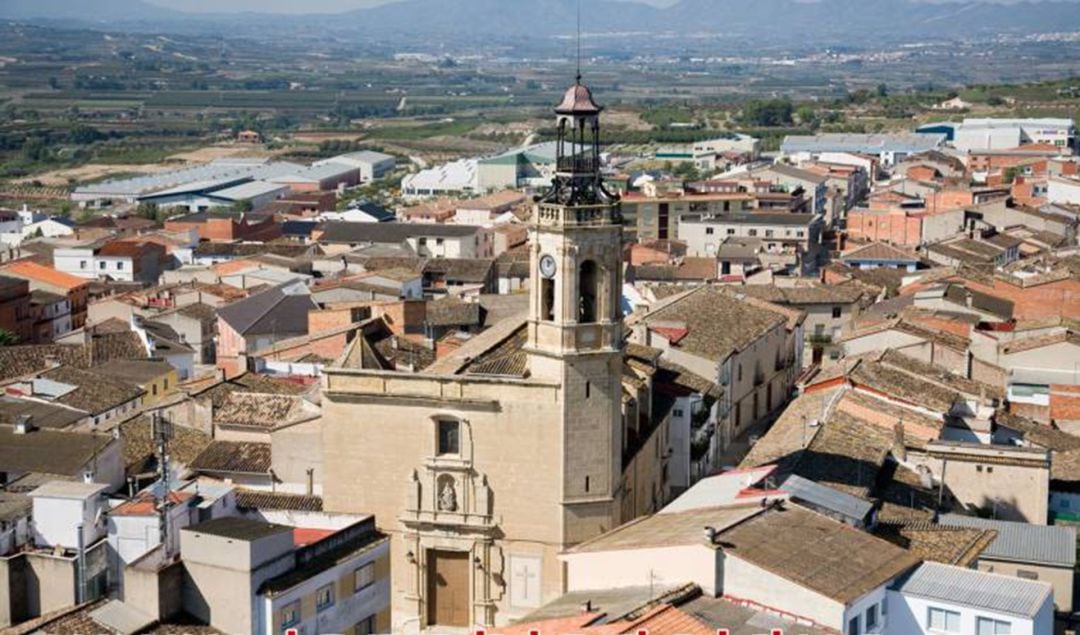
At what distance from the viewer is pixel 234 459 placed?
27969mm

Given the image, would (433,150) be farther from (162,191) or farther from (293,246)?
(293,246)

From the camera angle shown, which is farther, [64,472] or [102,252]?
[102,252]

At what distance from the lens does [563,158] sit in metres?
24.1

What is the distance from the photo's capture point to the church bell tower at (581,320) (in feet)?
77.9

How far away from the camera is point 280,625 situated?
1970 cm

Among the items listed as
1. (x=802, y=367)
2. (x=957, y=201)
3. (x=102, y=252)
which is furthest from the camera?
(x=957, y=201)

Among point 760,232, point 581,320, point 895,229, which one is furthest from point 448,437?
point 895,229

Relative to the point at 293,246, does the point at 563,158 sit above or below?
above

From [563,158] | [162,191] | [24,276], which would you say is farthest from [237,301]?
[162,191]

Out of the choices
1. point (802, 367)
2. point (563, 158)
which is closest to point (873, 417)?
point (563, 158)

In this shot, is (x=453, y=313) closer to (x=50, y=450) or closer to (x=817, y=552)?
(x=50, y=450)

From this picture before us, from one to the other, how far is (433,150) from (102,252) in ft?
272

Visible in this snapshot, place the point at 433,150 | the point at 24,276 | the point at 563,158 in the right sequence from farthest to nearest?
1. the point at 433,150
2. the point at 24,276
3. the point at 563,158

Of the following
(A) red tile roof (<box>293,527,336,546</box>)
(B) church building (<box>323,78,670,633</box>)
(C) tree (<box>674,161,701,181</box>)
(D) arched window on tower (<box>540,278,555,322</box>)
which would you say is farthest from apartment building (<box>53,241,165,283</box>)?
(A) red tile roof (<box>293,527,336,546</box>)
